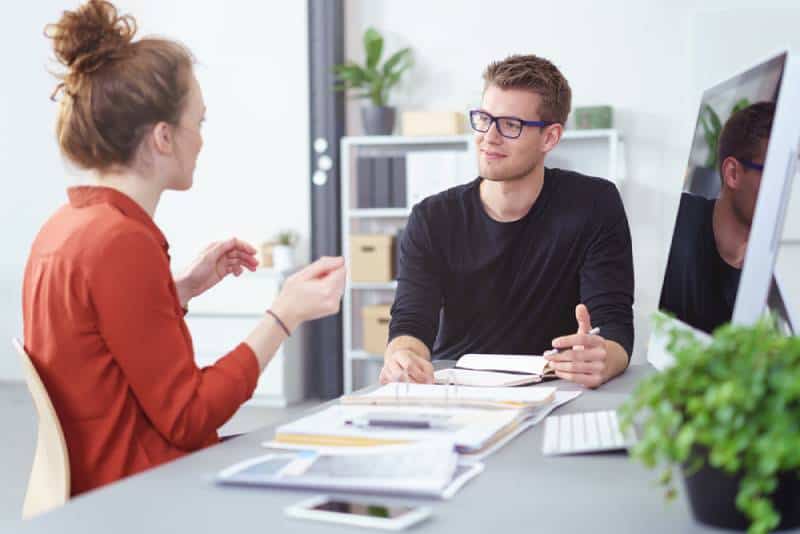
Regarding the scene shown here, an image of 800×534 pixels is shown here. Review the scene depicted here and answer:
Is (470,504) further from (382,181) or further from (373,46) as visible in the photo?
(373,46)

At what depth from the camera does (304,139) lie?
5824 mm

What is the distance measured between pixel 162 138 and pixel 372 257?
12.1 ft

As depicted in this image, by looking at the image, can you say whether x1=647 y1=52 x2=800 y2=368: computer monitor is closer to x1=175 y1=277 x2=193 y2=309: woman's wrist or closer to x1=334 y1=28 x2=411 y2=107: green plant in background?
x1=175 y1=277 x2=193 y2=309: woman's wrist

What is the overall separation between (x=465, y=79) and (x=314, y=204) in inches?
42.5

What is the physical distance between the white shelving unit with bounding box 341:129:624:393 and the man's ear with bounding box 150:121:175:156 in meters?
3.48

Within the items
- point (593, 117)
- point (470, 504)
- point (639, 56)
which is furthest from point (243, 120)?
point (470, 504)

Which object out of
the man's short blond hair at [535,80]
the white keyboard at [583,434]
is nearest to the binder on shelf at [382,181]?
the man's short blond hair at [535,80]

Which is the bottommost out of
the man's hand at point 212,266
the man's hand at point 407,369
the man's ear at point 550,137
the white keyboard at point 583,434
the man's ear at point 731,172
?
the man's hand at point 407,369

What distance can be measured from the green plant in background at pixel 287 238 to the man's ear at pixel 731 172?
430 cm

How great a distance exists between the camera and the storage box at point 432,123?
5262mm

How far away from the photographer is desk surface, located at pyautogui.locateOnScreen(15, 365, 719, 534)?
3.39 feet

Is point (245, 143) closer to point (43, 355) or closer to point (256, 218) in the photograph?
point (256, 218)

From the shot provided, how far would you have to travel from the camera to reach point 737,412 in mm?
845

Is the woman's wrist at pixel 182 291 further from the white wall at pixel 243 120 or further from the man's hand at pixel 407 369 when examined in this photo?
the white wall at pixel 243 120
